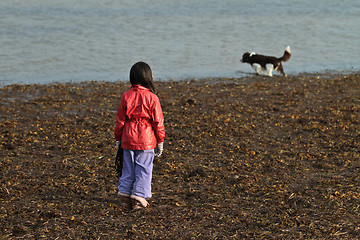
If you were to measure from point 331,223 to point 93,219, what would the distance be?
271 centimetres

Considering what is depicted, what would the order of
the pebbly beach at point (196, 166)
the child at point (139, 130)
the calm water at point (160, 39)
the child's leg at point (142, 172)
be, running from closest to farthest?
the pebbly beach at point (196, 166) < the child at point (139, 130) < the child's leg at point (142, 172) < the calm water at point (160, 39)

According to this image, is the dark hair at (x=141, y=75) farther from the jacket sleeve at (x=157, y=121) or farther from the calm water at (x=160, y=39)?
the calm water at (x=160, y=39)

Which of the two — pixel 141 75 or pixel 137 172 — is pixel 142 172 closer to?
pixel 137 172

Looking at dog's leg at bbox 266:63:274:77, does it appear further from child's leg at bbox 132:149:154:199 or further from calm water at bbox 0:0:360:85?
child's leg at bbox 132:149:154:199

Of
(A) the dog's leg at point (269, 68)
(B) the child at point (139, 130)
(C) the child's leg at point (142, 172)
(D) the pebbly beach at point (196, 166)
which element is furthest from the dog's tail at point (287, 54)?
(C) the child's leg at point (142, 172)

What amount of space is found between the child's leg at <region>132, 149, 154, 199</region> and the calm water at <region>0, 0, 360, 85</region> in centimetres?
767

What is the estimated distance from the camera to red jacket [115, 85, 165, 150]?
521 centimetres

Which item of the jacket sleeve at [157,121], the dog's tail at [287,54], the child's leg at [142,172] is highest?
the dog's tail at [287,54]

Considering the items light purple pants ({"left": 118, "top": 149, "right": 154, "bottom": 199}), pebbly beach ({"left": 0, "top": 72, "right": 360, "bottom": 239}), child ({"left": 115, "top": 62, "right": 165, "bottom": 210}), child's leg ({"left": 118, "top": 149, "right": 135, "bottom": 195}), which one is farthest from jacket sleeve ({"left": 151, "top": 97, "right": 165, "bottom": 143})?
pebbly beach ({"left": 0, "top": 72, "right": 360, "bottom": 239})

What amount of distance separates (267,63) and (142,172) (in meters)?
8.97

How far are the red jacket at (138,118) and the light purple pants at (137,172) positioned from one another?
12 centimetres

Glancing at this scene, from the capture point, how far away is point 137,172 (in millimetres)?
5395

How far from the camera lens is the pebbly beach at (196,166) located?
16.8 feet

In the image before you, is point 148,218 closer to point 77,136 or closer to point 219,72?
point 77,136
